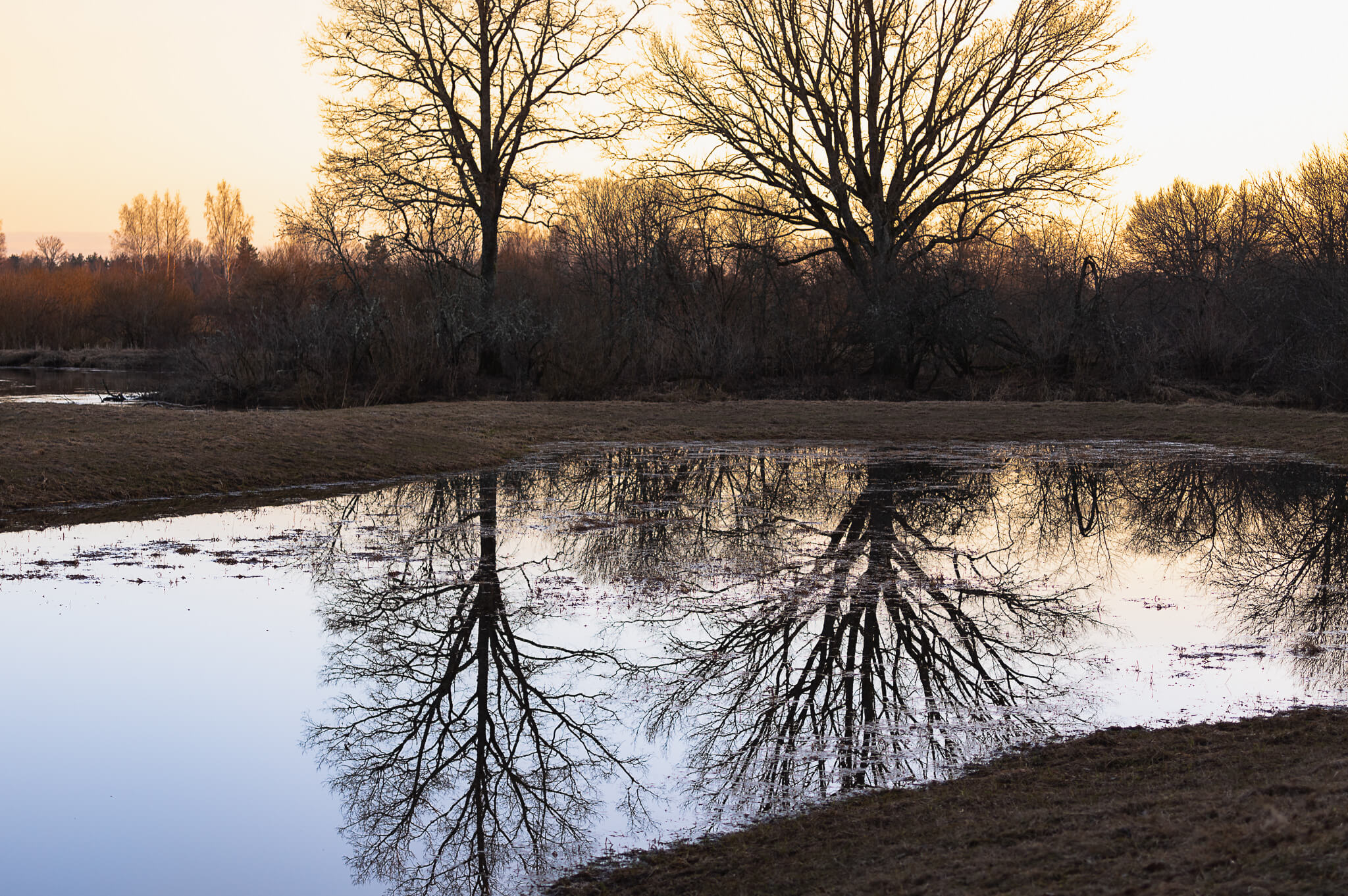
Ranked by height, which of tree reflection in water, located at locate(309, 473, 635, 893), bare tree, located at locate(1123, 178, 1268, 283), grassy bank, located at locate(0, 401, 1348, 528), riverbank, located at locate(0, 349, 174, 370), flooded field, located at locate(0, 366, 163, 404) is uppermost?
bare tree, located at locate(1123, 178, 1268, 283)

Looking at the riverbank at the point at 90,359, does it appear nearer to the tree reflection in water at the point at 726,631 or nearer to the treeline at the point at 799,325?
the treeline at the point at 799,325

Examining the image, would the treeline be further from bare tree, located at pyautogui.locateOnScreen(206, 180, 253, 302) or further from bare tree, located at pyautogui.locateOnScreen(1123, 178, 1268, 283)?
bare tree, located at pyautogui.locateOnScreen(206, 180, 253, 302)

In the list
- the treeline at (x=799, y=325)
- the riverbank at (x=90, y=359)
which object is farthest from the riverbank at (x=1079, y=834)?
the riverbank at (x=90, y=359)

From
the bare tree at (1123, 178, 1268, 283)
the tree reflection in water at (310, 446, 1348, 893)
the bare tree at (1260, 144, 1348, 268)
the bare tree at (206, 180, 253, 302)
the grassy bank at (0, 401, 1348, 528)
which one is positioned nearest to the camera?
the tree reflection in water at (310, 446, 1348, 893)

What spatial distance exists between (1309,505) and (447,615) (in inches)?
502

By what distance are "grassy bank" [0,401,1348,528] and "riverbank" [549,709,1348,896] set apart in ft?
39.8

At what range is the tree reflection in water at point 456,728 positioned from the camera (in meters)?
5.40

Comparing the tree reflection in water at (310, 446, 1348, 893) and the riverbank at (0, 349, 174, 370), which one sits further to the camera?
the riverbank at (0, 349, 174, 370)

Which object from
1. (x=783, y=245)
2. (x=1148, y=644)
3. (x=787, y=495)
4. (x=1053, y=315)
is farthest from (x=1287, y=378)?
(x=1148, y=644)

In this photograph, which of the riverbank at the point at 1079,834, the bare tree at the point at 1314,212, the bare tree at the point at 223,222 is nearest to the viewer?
the riverbank at the point at 1079,834

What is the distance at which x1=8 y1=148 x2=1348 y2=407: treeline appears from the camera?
101ft

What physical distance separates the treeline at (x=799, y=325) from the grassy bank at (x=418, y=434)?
10.1 ft

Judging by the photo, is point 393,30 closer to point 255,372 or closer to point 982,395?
point 255,372

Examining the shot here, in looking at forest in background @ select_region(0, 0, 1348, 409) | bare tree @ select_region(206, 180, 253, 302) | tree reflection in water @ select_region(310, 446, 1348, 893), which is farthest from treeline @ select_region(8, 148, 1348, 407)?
bare tree @ select_region(206, 180, 253, 302)
